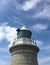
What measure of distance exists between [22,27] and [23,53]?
4.35 meters

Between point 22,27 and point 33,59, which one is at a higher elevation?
point 22,27

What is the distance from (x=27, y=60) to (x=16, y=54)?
1.89 m

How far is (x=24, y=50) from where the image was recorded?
2720cm

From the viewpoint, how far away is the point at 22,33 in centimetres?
2888

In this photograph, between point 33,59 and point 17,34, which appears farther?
point 17,34

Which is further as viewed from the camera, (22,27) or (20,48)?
(22,27)

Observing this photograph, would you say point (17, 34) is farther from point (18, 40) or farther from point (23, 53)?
point (23, 53)

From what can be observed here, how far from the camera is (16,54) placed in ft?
90.3

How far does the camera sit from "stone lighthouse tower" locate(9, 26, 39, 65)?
1061 inches

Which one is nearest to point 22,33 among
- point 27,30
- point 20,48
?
point 27,30

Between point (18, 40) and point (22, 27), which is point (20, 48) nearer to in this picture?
point (18, 40)

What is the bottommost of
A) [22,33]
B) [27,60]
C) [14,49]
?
[27,60]

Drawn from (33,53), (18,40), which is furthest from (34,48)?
(18,40)

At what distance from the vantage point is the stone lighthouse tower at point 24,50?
27.0 metres
